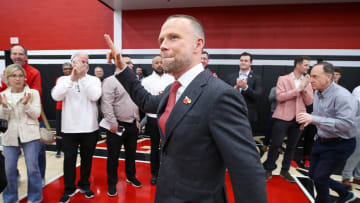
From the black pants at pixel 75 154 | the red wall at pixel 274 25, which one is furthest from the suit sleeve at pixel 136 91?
the red wall at pixel 274 25

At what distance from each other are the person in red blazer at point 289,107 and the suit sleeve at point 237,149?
276cm

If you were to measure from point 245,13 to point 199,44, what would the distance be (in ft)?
18.4

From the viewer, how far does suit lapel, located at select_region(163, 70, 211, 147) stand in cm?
97

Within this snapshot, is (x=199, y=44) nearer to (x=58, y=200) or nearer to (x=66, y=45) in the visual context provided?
(x=58, y=200)

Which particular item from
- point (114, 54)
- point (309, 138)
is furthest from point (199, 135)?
point (309, 138)

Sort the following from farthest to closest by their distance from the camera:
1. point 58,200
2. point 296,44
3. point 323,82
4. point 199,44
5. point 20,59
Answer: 1. point 296,44
2. point 20,59
3. point 58,200
4. point 323,82
5. point 199,44

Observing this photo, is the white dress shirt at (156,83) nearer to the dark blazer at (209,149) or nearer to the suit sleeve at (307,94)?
the suit sleeve at (307,94)

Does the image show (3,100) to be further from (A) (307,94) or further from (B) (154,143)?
(A) (307,94)

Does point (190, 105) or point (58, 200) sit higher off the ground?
point (190, 105)

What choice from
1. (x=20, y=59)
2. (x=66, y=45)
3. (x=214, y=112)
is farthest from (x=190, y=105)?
(x=66, y=45)

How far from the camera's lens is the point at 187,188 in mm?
973

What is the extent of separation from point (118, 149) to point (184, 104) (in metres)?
2.32

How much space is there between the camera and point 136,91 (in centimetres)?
153

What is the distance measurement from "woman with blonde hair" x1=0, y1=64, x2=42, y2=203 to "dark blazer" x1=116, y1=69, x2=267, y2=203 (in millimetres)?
2240
